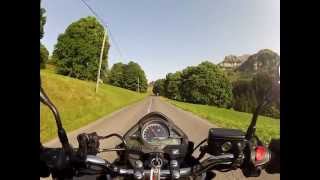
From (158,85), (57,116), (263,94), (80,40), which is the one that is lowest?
(57,116)

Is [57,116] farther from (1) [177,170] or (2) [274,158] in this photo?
(2) [274,158]

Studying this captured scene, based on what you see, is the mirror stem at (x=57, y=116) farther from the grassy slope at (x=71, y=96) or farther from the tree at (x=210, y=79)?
the tree at (x=210, y=79)

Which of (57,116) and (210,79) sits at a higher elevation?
(210,79)

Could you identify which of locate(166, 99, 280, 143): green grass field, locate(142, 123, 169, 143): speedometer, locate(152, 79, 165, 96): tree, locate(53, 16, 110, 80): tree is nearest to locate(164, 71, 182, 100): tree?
locate(152, 79, 165, 96): tree

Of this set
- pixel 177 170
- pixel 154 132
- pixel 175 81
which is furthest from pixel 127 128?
pixel 177 170
